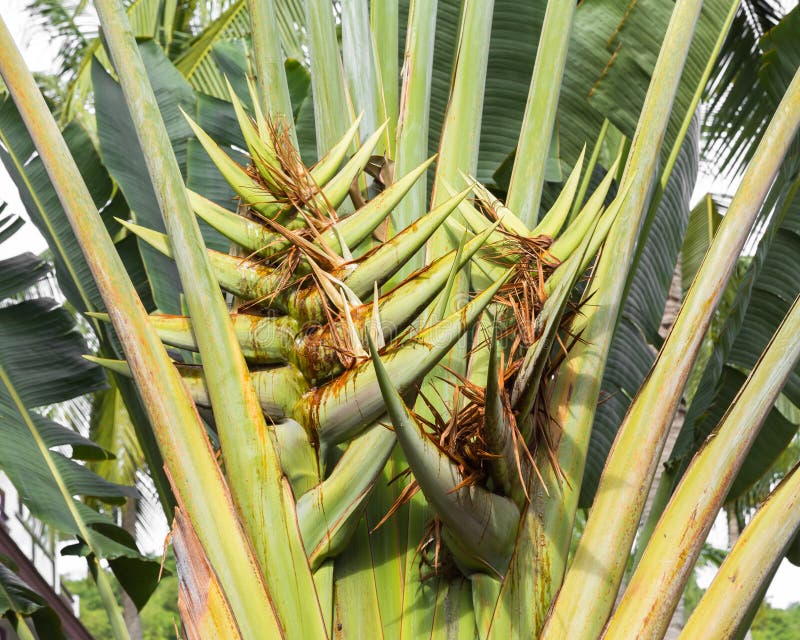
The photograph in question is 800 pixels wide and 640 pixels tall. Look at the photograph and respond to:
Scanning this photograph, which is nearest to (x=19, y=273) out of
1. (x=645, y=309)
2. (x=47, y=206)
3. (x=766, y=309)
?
(x=47, y=206)

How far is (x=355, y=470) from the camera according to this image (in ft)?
3.57

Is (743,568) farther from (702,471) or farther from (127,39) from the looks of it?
(127,39)

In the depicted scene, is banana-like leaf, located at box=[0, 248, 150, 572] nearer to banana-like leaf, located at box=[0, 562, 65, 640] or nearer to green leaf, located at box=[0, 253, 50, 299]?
green leaf, located at box=[0, 253, 50, 299]

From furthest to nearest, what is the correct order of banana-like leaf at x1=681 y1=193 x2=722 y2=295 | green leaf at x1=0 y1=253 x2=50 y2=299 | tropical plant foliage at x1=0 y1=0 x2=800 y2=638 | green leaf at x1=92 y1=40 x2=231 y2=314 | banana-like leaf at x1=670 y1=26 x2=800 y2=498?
banana-like leaf at x1=681 y1=193 x2=722 y2=295 → green leaf at x1=0 y1=253 x2=50 y2=299 → green leaf at x1=92 y1=40 x2=231 y2=314 → banana-like leaf at x1=670 y1=26 x2=800 y2=498 → tropical plant foliage at x1=0 y1=0 x2=800 y2=638

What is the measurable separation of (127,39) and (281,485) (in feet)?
1.97

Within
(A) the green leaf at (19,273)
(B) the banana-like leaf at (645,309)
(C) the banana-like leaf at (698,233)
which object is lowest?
(B) the banana-like leaf at (645,309)

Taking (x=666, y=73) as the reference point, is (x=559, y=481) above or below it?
below

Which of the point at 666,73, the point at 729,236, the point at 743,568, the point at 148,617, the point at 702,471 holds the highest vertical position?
the point at 148,617

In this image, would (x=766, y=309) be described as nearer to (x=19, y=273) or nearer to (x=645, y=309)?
(x=645, y=309)

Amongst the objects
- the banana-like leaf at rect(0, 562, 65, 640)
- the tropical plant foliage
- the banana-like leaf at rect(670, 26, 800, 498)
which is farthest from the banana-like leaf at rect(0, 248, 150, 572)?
the banana-like leaf at rect(670, 26, 800, 498)

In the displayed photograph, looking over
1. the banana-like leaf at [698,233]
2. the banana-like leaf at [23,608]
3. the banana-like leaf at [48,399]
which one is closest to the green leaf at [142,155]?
the banana-like leaf at [48,399]

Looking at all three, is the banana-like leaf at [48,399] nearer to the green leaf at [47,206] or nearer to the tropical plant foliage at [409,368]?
the green leaf at [47,206]

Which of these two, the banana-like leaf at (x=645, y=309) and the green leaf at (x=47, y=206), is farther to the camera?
the green leaf at (x=47, y=206)

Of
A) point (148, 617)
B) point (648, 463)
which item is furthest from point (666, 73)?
point (148, 617)
